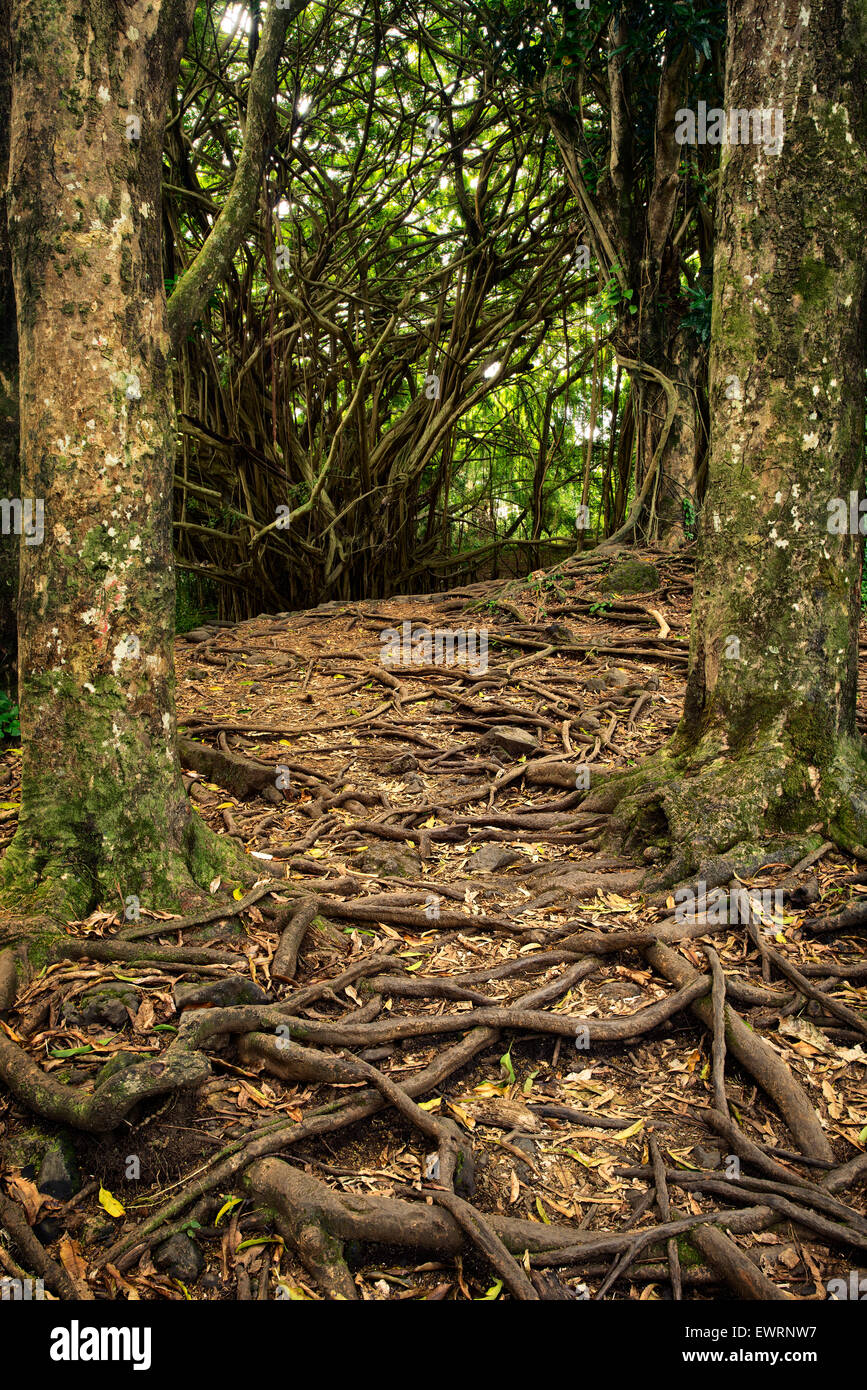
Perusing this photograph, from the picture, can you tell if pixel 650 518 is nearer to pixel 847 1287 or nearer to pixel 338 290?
pixel 338 290

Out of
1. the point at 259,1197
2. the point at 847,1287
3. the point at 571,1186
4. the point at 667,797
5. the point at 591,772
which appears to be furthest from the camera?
the point at 591,772

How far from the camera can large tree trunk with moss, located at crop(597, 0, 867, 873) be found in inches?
115

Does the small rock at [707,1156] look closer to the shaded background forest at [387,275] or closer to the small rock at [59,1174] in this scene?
the small rock at [59,1174]

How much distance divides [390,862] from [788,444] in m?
2.04

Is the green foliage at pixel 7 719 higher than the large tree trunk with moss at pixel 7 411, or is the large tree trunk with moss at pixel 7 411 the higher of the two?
the large tree trunk with moss at pixel 7 411

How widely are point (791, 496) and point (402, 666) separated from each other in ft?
10.8

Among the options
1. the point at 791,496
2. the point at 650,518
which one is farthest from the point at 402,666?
the point at 791,496

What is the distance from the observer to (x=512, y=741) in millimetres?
4473

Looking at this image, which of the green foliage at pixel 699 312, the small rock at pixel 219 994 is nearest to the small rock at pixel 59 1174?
the small rock at pixel 219 994

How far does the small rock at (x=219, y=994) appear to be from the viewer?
2.30 meters

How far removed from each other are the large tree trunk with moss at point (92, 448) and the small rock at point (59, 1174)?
0.77 meters

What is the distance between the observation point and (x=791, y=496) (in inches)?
117

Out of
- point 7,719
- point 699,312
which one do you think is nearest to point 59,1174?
point 7,719

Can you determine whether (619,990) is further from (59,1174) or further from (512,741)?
(512,741)
